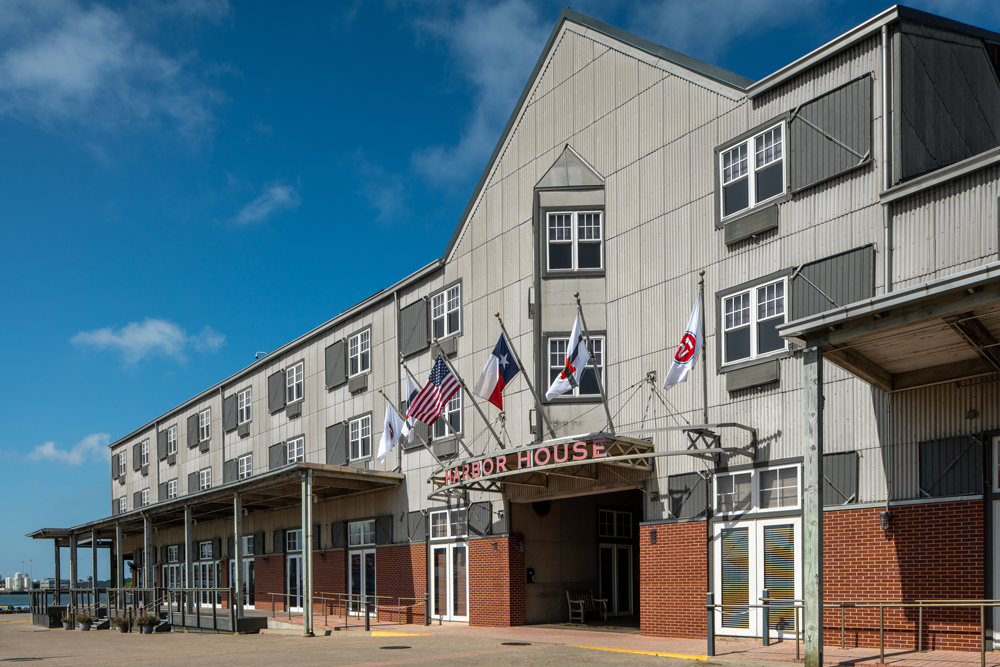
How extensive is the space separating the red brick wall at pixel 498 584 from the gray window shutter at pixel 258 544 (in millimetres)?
16861

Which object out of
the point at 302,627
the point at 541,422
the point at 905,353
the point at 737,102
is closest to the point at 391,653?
the point at 541,422

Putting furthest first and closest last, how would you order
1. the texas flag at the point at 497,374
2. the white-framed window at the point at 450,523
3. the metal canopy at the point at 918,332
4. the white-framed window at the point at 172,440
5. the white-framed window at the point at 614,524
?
1. the white-framed window at the point at 172,440
2. the white-framed window at the point at 614,524
3. the white-framed window at the point at 450,523
4. the texas flag at the point at 497,374
5. the metal canopy at the point at 918,332

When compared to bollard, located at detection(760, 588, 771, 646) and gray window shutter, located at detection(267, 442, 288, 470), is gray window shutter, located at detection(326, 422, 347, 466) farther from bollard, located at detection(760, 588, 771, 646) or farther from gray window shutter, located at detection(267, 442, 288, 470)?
bollard, located at detection(760, 588, 771, 646)

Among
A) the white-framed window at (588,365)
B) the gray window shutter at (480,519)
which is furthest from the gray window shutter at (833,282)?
the gray window shutter at (480,519)

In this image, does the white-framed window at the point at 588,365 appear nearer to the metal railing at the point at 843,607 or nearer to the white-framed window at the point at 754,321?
the white-framed window at the point at 754,321

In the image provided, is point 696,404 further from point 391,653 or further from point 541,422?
point 391,653

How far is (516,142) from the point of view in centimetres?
2555

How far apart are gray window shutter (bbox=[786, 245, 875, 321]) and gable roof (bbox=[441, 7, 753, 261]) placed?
454 centimetres

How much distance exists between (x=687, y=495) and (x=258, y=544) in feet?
82.5

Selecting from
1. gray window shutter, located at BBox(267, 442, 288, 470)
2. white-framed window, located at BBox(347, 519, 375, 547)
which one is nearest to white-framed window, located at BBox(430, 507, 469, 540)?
white-framed window, located at BBox(347, 519, 375, 547)

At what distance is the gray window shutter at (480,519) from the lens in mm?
24734

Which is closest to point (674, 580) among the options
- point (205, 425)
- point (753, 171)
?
point (753, 171)

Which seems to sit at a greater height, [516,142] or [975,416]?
[516,142]

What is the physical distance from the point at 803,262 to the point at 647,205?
4767 millimetres
